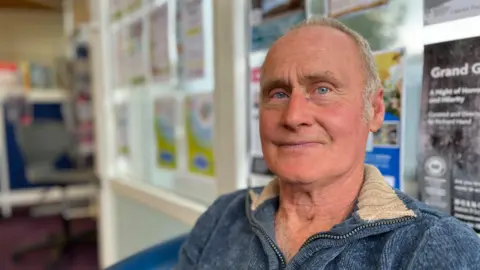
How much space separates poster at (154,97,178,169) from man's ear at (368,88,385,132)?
1.18 metres

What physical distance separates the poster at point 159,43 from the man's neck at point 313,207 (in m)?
1.17

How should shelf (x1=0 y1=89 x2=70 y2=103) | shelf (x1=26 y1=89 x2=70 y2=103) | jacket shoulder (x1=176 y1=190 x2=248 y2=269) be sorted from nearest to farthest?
jacket shoulder (x1=176 y1=190 x2=248 y2=269) → shelf (x1=0 y1=89 x2=70 y2=103) → shelf (x1=26 y1=89 x2=70 y2=103)

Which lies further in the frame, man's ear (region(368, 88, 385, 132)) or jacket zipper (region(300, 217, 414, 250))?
man's ear (region(368, 88, 385, 132))

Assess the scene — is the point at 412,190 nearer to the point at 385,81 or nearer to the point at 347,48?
the point at 385,81

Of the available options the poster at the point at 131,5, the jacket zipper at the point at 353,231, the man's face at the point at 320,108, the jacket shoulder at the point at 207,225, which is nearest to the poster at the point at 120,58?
the poster at the point at 131,5

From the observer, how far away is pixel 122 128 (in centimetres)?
252

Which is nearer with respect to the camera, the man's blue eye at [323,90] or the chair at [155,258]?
the man's blue eye at [323,90]

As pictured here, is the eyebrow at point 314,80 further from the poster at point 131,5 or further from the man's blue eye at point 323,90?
the poster at point 131,5

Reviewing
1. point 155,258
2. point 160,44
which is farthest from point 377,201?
point 160,44

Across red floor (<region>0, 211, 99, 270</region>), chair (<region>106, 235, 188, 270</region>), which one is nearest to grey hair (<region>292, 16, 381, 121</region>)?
chair (<region>106, 235, 188, 270</region>)

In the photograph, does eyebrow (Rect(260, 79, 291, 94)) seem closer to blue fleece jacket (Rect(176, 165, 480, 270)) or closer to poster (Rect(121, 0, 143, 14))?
A: blue fleece jacket (Rect(176, 165, 480, 270))

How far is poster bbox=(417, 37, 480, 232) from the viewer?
35.6 inches

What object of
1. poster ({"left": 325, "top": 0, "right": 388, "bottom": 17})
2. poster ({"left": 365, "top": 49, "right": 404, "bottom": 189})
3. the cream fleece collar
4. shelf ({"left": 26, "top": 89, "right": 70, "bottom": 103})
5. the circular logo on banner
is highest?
poster ({"left": 325, "top": 0, "right": 388, "bottom": 17})

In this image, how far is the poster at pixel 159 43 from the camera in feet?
6.48
